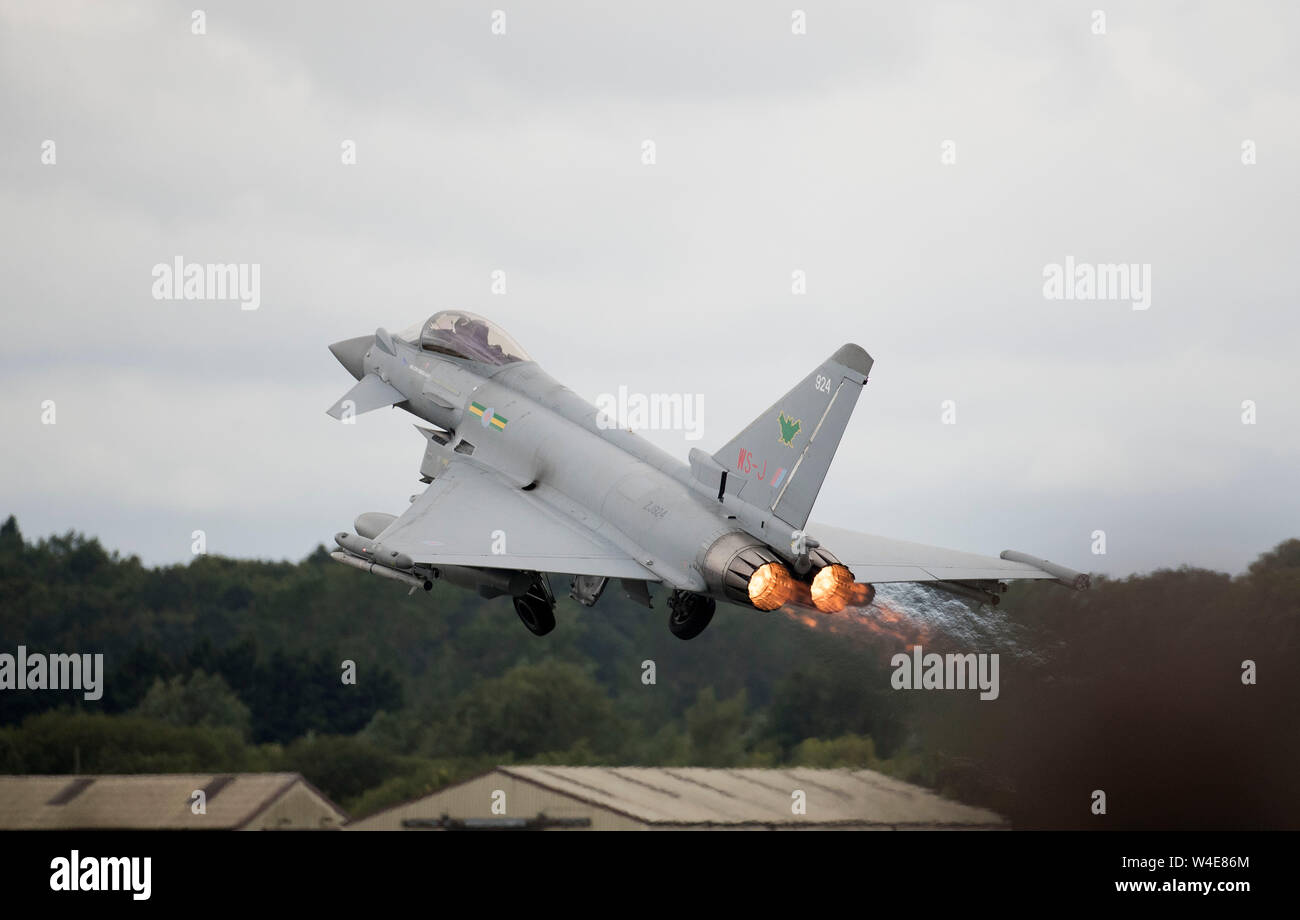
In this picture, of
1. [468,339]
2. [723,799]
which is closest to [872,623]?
[723,799]

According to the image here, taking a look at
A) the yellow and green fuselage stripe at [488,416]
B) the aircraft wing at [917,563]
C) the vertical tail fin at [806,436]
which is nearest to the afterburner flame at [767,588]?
the vertical tail fin at [806,436]

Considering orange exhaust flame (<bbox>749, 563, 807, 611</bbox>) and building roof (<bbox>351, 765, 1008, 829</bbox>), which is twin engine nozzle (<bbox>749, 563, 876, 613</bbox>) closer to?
orange exhaust flame (<bbox>749, 563, 807, 611</bbox>)

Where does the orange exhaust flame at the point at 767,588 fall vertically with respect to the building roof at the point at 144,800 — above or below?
above

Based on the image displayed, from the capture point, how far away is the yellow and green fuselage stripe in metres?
30.3

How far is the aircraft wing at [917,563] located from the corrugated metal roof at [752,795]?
3.33 meters

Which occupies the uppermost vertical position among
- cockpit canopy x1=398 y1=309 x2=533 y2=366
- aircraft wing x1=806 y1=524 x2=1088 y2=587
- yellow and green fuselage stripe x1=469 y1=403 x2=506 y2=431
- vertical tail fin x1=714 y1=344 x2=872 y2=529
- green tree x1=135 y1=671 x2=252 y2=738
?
cockpit canopy x1=398 y1=309 x2=533 y2=366

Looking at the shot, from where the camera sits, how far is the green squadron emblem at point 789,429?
2614cm

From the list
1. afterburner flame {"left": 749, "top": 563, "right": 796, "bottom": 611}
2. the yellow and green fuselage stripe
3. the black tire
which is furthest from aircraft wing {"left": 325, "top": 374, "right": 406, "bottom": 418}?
afterburner flame {"left": 749, "top": 563, "right": 796, "bottom": 611}

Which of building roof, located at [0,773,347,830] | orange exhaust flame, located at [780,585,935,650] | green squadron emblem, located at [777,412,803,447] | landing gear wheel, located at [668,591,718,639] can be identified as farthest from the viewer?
building roof, located at [0,773,347,830]

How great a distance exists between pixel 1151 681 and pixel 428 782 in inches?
531

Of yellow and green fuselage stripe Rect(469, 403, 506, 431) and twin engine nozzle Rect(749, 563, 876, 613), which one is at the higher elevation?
yellow and green fuselage stripe Rect(469, 403, 506, 431)

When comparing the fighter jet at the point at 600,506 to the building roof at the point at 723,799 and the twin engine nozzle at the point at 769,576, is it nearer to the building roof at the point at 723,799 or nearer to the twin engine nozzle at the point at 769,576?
the twin engine nozzle at the point at 769,576

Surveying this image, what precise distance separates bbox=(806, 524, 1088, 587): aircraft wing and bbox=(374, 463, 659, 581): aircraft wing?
315 cm
